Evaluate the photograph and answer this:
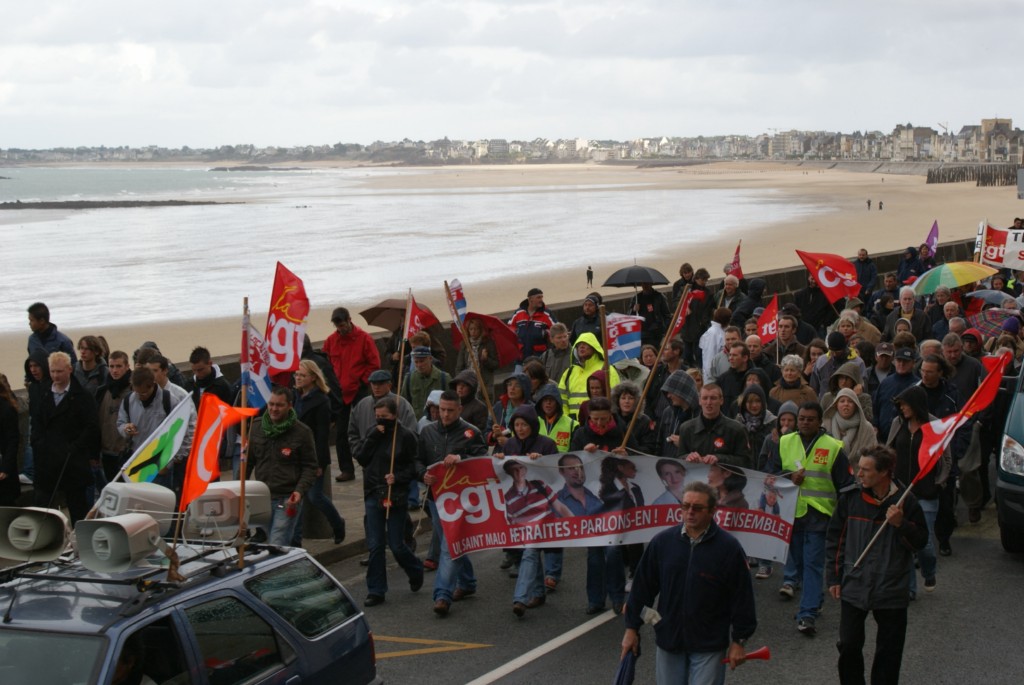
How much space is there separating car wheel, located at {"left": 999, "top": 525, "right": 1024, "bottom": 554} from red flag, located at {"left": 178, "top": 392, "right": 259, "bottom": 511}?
21.3 feet

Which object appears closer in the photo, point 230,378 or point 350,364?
point 350,364

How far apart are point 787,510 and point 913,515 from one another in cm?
201

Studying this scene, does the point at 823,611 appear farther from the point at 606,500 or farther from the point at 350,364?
the point at 350,364

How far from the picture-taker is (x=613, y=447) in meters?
9.70

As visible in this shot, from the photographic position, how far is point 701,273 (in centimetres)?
1883

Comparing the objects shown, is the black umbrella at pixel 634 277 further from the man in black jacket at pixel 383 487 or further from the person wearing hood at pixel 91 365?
the man in black jacket at pixel 383 487

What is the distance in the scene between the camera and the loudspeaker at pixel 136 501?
664 cm

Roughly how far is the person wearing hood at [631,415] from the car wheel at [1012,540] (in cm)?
282

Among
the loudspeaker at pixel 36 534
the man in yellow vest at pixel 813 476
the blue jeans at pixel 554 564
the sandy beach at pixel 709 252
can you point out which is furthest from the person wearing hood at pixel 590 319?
the sandy beach at pixel 709 252

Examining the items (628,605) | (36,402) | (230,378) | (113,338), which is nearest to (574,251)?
(113,338)

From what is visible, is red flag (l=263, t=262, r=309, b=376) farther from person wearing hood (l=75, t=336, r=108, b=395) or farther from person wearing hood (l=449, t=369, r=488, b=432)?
person wearing hood (l=75, t=336, r=108, b=395)

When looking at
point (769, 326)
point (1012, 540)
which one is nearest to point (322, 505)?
point (1012, 540)

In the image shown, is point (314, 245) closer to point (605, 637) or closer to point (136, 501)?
point (605, 637)

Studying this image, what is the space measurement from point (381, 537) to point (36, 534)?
389 centimetres
